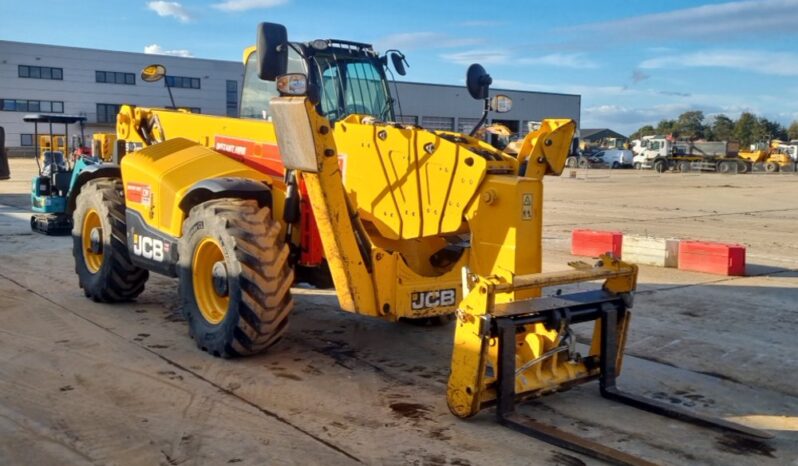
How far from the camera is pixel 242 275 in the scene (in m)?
5.92

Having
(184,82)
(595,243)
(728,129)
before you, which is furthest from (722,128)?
(595,243)

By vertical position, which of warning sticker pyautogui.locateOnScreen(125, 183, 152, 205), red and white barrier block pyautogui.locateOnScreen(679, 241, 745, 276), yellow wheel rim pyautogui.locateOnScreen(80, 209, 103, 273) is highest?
warning sticker pyautogui.locateOnScreen(125, 183, 152, 205)

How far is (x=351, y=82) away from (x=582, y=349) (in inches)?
123

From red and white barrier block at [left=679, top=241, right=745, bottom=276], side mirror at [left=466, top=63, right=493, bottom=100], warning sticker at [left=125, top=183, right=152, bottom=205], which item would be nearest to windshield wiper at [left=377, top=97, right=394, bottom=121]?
side mirror at [left=466, top=63, right=493, bottom=100]

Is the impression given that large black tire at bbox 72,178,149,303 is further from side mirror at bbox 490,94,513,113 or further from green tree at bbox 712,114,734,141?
green tree at bbox 712,114,734,141

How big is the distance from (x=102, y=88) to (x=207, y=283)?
5939 centimetres

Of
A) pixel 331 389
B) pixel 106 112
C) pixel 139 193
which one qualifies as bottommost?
pixel 331 389

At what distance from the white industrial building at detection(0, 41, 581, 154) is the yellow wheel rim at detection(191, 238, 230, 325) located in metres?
51.2

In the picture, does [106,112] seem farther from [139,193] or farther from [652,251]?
[139,193]

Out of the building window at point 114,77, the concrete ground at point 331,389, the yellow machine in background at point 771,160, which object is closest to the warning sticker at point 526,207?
the concrete ground at point 331,389

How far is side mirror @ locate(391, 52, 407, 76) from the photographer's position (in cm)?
735

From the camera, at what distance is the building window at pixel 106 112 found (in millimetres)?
61031

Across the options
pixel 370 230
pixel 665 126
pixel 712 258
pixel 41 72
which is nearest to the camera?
pixel 370 230

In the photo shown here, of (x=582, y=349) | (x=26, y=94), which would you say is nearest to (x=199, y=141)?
(x=582, y=349)
